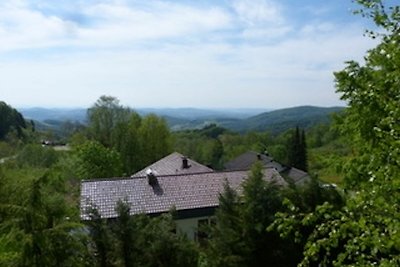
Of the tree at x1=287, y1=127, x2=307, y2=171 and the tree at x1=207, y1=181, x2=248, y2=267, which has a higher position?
the tree at x1=207, y1=181, x2=248, y2=267

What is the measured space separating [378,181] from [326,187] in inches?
323

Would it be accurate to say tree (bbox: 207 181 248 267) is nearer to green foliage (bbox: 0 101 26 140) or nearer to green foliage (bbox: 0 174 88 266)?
green foliage (bbox: 0 174 88 266)

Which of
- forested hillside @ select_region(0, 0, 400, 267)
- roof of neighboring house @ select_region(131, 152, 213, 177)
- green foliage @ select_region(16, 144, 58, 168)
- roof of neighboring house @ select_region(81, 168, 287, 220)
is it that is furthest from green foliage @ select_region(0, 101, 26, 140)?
forested hillside @ select_region(0, 0, 400, 267)

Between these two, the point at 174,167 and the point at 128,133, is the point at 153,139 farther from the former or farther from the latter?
the point at 174,167

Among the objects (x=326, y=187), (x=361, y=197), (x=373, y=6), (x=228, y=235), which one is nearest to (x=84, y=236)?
(x=228, y=235)

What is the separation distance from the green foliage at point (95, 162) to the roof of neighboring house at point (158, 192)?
11.0m

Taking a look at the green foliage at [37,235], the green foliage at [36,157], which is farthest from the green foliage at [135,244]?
the green foliage at [36,157]

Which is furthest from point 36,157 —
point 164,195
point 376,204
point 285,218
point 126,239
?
point 376,204

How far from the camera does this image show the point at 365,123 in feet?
24.6

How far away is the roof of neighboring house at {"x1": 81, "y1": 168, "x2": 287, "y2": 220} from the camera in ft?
68.6

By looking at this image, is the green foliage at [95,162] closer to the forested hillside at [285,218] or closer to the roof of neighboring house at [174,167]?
the roof of neighboring house at [174,167]

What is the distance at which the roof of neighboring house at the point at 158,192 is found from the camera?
20.9 metres

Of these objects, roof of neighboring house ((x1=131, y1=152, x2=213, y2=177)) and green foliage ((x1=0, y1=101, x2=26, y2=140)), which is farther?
green foliage ((x1=0, y1=101, x2=26, y2=140))

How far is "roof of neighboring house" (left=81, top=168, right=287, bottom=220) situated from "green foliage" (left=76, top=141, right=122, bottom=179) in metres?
11.0
